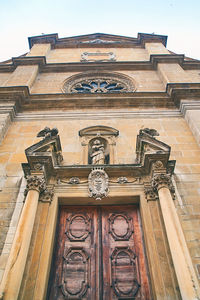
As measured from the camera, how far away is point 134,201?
18.7ft

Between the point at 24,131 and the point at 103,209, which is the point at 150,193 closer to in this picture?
the point at 103,209

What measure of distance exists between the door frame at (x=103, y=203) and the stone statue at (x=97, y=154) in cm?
85

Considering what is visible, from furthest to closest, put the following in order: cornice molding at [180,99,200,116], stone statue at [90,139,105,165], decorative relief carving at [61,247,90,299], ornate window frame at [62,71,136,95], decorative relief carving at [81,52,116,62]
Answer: decorative relief carving at [81,52,116,62] < ornate window frame at [62,71,136,95] < cornice molding at [180,99,200,116] < stone statue at [90,139,105,165] < decorative relief carving at [61,247,90,299]

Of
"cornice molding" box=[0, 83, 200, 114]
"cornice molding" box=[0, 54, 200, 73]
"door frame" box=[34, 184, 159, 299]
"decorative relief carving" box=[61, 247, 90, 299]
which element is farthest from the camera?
"cornice molding" box=[0, 54, 200, 73]

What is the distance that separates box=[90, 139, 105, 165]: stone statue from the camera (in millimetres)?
6312

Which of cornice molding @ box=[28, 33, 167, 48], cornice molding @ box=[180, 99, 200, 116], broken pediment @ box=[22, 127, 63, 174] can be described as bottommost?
broken pediment @ box=[22, 127, 63, 174]

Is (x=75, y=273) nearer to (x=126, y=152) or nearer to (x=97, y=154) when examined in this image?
(x=97, y=154)

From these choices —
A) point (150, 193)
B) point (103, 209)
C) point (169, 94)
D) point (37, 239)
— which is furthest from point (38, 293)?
point (169, 94)

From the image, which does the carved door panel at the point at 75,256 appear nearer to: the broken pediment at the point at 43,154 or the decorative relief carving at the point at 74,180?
the decorative relief carving at the point at 74,180

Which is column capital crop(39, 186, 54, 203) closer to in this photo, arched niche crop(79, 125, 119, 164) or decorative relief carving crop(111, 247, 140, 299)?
arched niche crop(79, 125, 119, 164)

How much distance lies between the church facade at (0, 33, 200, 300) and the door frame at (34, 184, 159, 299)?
0.02m

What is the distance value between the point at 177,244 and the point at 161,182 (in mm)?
1462

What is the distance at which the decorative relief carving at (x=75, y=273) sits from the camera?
4.32 meters

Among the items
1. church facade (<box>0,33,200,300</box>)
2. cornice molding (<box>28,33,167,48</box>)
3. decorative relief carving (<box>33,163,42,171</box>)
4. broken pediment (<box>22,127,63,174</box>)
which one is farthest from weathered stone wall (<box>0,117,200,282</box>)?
cornice molding (<box>28,33,167,48</box>)
